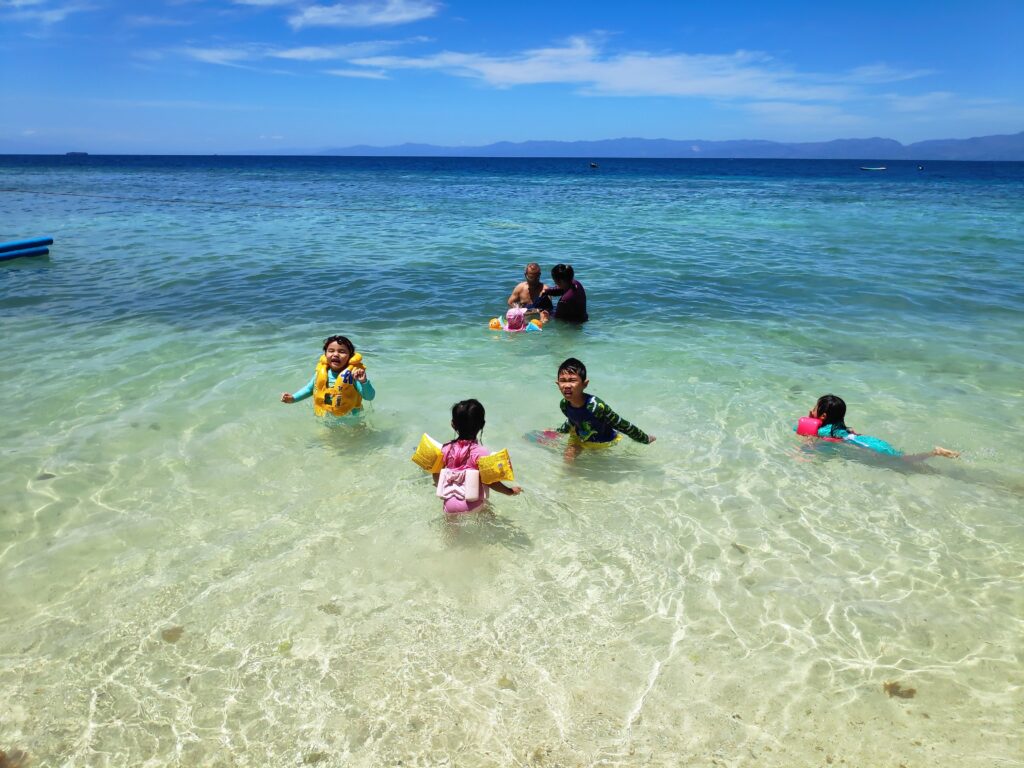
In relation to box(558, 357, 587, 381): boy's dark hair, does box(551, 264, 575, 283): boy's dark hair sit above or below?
above

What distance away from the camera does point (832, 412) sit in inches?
262

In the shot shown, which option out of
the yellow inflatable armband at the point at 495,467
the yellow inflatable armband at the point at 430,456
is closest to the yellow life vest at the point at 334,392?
the yellow inflatable armband at the point at 430,456

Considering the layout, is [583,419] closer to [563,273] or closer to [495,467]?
[495,467]

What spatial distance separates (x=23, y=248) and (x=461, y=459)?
18329mm

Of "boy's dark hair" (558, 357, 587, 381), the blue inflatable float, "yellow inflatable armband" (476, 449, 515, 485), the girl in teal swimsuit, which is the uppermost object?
the blue inflatable float

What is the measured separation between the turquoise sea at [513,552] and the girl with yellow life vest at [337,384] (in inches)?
13.8

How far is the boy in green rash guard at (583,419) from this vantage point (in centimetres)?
599

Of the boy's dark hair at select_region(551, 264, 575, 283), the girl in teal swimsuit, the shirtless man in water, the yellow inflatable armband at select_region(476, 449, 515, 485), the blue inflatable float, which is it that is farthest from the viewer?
the blue inflatable float

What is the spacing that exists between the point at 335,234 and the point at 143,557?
1980 cm

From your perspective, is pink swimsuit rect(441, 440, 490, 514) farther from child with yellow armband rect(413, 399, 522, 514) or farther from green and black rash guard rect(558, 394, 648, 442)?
green and black rash guard rect(558, 394, 648, 442)

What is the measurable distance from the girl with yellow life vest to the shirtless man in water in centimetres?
557

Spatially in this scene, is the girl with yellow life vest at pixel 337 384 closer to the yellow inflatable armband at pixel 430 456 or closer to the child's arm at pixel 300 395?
the child's arm at pixel 300 395

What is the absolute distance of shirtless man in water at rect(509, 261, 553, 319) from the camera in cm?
1194

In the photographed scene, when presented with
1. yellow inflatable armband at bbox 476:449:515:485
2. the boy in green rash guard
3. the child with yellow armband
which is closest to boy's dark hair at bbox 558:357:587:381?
the boy in green rash guard
